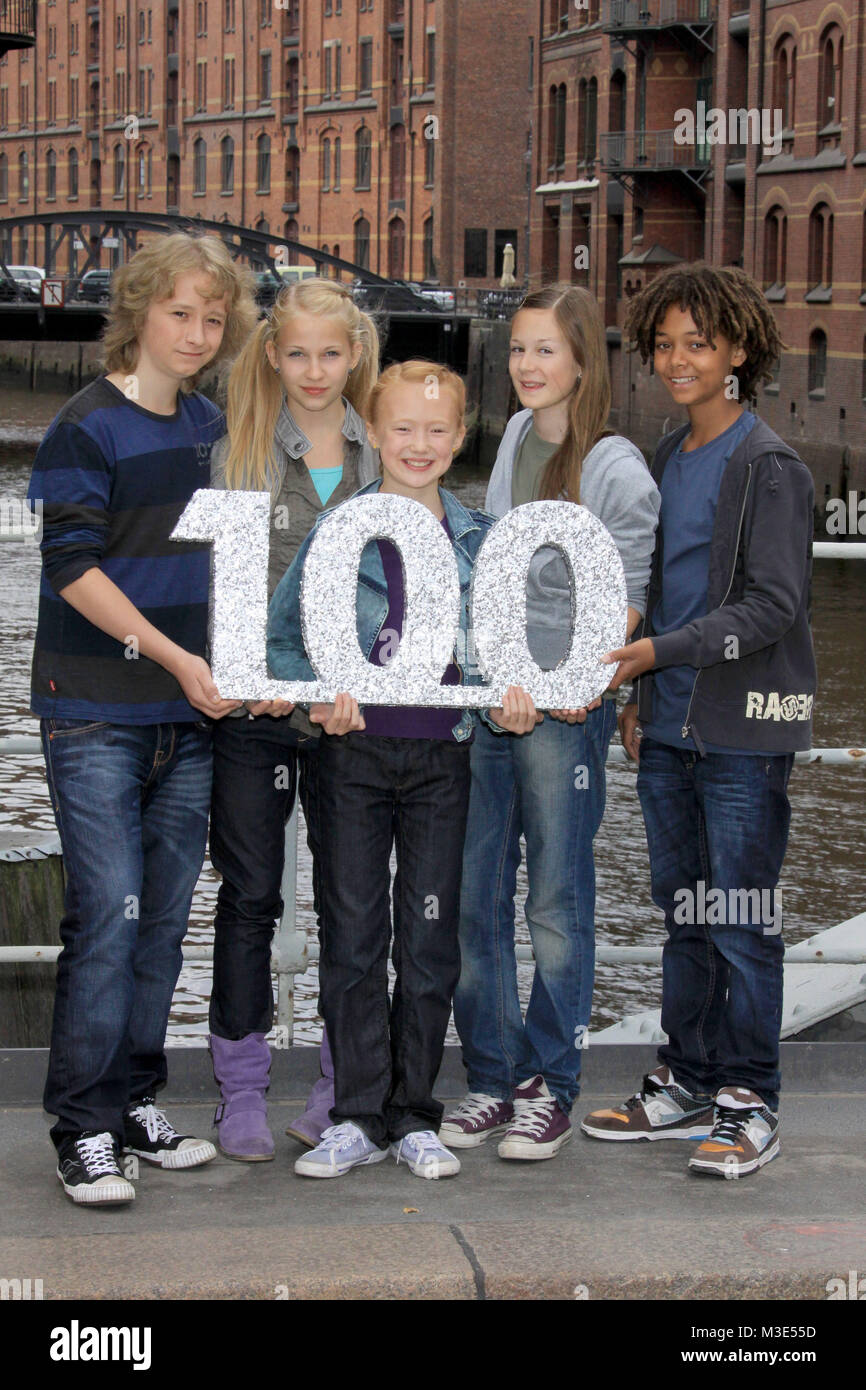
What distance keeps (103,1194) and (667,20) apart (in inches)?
1326

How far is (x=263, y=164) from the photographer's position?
6000 centimetres

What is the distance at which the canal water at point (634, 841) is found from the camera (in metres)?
9.48

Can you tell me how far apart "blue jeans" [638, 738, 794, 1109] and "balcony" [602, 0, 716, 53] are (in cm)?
3225

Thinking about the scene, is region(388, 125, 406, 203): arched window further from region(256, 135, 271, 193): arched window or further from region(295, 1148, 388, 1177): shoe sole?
region(295, 1148, 388, 1177): shoe sole

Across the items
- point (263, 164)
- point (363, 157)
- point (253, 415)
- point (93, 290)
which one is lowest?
point (253, 415)

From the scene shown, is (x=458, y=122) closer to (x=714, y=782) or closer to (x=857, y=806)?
(x=857, y=806)

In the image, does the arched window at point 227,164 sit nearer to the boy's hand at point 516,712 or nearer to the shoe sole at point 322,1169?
the boy's hand at point 516,712

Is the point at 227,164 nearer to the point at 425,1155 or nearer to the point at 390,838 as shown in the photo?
the point at 390,838

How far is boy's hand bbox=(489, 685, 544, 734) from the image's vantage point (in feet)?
10.5

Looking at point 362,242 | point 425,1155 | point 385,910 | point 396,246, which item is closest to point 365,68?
point 362,242

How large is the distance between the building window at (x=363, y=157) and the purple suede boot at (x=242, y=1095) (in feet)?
173

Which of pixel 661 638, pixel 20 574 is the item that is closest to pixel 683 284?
A: pixel 661 638

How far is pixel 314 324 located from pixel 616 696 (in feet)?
2.90

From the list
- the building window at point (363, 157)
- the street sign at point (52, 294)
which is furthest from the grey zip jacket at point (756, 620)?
the building window at point (363, 157)
